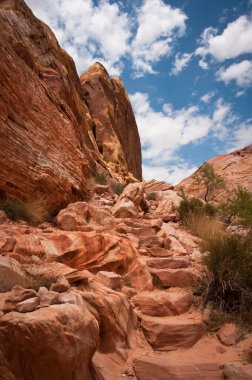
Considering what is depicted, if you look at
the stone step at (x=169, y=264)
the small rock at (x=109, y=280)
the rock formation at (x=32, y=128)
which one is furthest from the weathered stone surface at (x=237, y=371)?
the rock formation at (x=32, y=128)

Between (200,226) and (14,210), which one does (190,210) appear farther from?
(14,210)

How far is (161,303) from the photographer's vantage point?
470 cm

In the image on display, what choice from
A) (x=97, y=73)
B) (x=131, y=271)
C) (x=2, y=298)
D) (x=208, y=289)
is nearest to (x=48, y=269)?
(x=2, y=298)

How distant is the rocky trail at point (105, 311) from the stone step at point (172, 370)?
11 millimetres

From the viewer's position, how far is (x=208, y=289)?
16.1ft

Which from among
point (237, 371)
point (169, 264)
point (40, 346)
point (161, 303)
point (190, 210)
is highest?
point (190, 210)

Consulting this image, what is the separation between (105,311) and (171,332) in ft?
3.64

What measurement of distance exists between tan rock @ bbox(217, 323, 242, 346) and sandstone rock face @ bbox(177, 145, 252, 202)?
21144mm

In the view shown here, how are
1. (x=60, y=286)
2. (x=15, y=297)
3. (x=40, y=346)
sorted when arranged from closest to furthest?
(x=40, y=346)
(x=15, y=297)
(x=60, y=286)

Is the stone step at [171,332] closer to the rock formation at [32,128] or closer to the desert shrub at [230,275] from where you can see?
the desert shrub at [230,275]

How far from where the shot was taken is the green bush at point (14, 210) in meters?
6.69

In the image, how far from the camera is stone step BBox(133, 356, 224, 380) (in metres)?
3.29

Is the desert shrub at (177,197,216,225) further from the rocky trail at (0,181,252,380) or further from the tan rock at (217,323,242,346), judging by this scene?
the tan rock at (217,323,242,346)

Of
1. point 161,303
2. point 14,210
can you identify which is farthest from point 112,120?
Answer: point 161,303
